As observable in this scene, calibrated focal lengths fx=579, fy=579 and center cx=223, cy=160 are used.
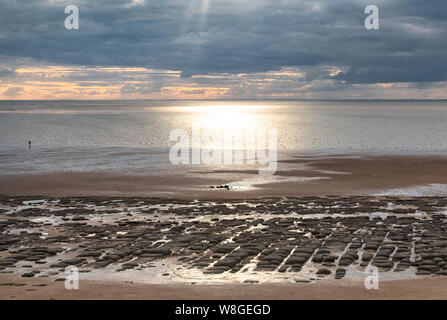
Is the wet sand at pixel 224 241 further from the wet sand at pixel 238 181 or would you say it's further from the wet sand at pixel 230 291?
the wet sand at pixel 238 181

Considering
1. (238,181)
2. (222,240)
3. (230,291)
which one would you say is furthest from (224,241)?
(238,181)

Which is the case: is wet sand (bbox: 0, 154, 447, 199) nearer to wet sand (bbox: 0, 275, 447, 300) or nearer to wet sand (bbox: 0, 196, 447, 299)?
wet sand (bbox: 0, 196, 447, 299)

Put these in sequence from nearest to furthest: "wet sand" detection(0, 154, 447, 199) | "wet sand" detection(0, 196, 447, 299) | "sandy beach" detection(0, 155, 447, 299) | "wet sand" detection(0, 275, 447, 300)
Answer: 1. "wet sand" detection(0, 275, 447, 300)
2. "sandy beach" detection(0, 155, 447, 299)
3. "wet sand" detection(0, 196, 447, 299)
4. "wet sand" detection(0, 154, 447, 199)

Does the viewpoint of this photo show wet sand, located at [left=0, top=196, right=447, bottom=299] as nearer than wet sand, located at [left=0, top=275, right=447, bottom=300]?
No

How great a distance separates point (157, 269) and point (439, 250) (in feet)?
34.5

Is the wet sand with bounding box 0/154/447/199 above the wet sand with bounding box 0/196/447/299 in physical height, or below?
above

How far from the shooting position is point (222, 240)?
23.7 metres

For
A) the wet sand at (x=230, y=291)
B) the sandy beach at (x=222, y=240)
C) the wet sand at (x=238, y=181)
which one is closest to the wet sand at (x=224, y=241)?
the sandy beach at (x=222, y=240)

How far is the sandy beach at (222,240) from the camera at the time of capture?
681 inches

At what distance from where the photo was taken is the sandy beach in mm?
17297

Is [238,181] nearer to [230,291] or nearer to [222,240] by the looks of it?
[222,240]

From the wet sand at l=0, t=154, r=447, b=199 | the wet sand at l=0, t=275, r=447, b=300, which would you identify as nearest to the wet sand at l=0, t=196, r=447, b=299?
the wet sand at l=0, t=275, r=447, b=300

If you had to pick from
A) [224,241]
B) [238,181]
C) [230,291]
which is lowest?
[230,291]
